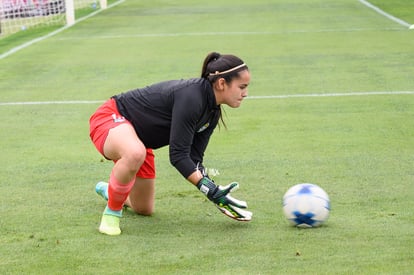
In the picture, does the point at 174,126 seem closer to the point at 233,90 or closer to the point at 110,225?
the point at 233,90

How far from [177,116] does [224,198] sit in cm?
63

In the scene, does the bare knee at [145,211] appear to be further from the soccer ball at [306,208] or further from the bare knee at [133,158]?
the soccer ball at [306,208]

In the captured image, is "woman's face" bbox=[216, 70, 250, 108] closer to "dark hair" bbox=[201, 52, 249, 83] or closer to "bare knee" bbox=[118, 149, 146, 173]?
"dark hair" bbox=[201, 52, 249, 83]

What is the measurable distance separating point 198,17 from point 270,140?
17.1 meters

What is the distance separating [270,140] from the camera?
10.2m

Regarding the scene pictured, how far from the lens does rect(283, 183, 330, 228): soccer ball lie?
6520 mm

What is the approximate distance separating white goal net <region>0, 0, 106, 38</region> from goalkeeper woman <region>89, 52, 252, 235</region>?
64.0 ft

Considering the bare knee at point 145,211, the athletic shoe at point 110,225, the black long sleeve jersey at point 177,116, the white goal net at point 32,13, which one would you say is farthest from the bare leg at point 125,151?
the white goal net at point 32,13

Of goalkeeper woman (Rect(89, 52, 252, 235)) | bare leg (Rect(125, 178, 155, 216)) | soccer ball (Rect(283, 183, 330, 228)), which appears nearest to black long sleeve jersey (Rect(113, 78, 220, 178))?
goalkeeper woman (Rect(89, 52, 252, 235))

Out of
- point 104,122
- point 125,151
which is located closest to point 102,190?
point 104,122

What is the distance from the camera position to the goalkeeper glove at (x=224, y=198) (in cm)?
636

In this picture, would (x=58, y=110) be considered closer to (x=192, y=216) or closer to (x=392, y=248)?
(x=192, y=216)

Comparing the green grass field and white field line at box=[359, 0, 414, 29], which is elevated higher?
the green grass field

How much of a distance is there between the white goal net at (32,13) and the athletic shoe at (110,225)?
1968 centimetres
